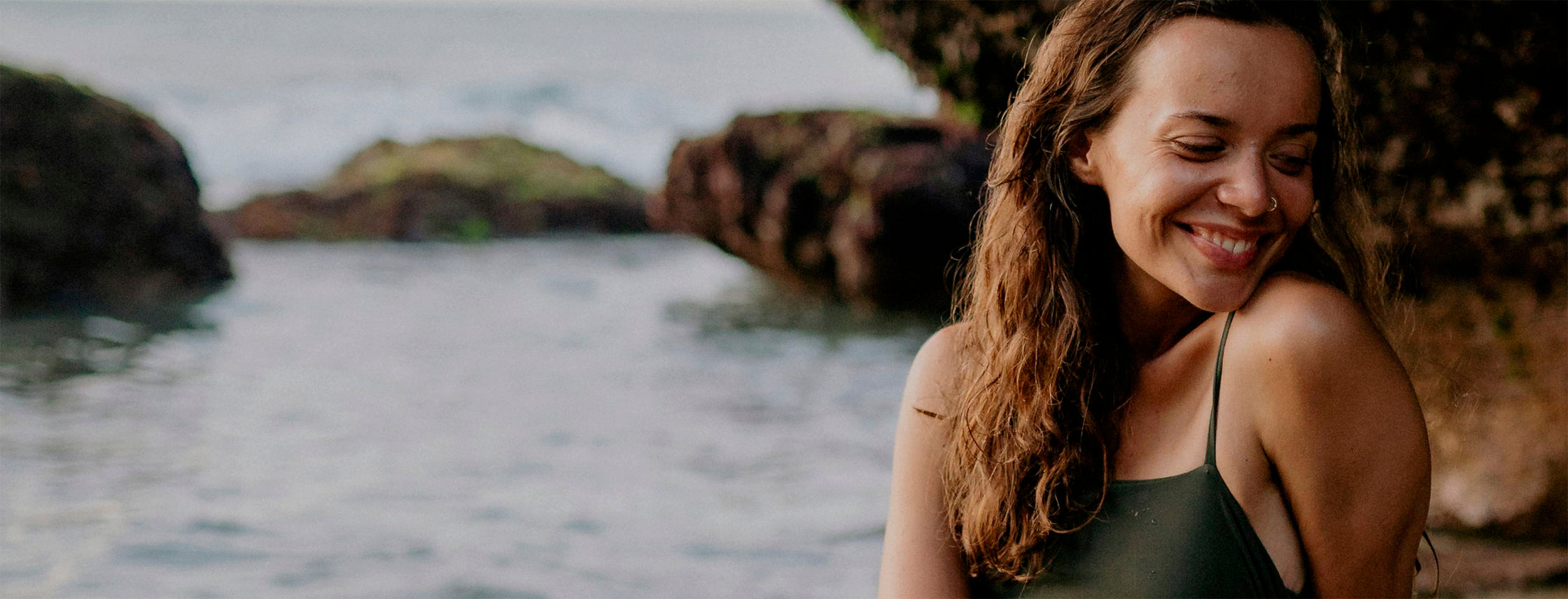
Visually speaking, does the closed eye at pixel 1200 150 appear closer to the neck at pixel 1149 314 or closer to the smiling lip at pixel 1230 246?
the smiling lip at pixel 1230 246

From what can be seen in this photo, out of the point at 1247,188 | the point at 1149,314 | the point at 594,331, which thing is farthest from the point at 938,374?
the point at 594,331

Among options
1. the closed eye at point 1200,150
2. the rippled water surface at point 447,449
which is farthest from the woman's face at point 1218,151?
the rippled water surface at point 447,449

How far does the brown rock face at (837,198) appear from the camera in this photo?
40.2ft

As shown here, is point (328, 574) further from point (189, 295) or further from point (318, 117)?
point (318, 117)

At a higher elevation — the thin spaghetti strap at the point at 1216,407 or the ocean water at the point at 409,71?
Answer: the thin spaghetti strap at the point at 1216,407

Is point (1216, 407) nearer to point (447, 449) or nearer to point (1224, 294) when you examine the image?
point (1224, 294)

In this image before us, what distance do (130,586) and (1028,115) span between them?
573 centimetres

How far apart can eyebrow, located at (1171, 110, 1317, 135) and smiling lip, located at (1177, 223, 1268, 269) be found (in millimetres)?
135

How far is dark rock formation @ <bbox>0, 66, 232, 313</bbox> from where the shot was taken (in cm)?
1170

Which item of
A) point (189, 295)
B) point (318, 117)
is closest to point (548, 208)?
point (189, 295)

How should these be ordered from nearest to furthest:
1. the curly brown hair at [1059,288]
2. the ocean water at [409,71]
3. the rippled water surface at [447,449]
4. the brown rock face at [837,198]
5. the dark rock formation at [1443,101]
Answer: the curly brown hair at [1059,288], the dark rock formation at [1443,101], the rippled water surface at [447,449], the brown rock face at [837,198], the ocean water at [409,71]

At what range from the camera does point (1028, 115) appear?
6.56 feet

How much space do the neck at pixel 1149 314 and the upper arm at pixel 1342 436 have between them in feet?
0.80

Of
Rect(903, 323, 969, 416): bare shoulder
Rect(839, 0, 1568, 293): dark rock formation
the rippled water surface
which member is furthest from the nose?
the rippled water surface
